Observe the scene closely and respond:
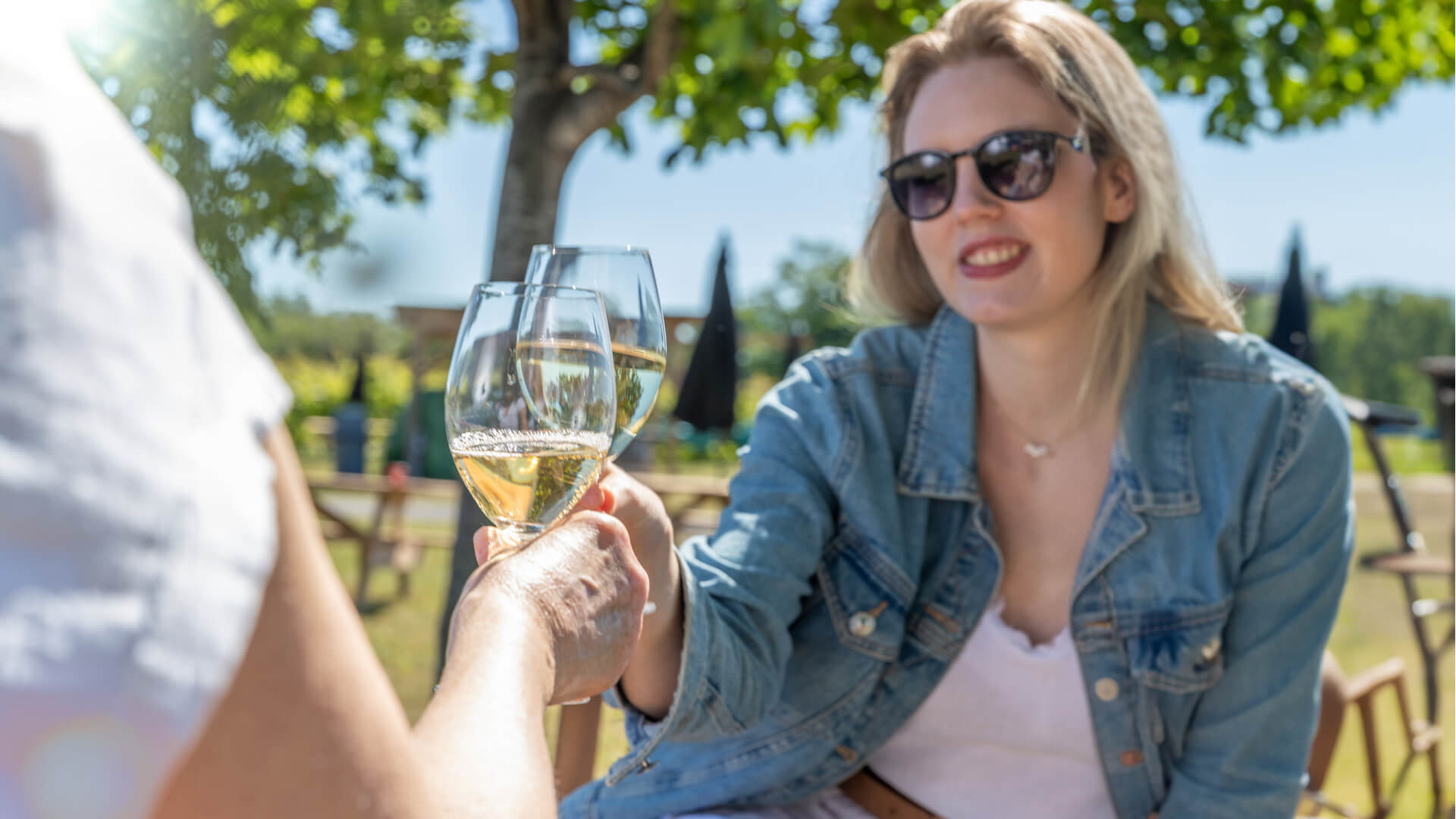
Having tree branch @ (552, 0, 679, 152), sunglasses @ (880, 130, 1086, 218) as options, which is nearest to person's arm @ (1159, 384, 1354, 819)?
sunglasses @ (880, 130, 1086, 218)

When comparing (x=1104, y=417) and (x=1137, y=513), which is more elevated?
(x=1104, y=417)

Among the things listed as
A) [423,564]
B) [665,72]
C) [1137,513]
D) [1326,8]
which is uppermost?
[1326,8]

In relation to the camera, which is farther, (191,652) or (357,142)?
A: (357,142)

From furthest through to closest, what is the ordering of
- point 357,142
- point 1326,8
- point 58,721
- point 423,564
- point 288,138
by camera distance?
point 423,564 → point 357,142 → point 1326,8 → point 288,138 → point 58,721

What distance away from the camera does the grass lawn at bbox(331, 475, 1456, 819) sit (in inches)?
173

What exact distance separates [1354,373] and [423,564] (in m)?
19.2

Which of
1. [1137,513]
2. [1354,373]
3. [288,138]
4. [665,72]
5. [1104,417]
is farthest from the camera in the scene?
[1354,373]

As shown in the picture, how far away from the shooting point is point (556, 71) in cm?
382

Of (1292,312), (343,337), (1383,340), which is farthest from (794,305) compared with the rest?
(1292,312)

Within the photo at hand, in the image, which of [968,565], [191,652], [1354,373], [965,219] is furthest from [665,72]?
[1354,373]

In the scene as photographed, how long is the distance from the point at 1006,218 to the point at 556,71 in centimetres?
224

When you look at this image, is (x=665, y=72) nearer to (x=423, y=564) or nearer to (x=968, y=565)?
(x=968, y=565)

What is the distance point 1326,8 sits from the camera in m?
4.14

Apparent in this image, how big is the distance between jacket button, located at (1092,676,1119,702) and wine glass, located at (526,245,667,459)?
0.98 metres
